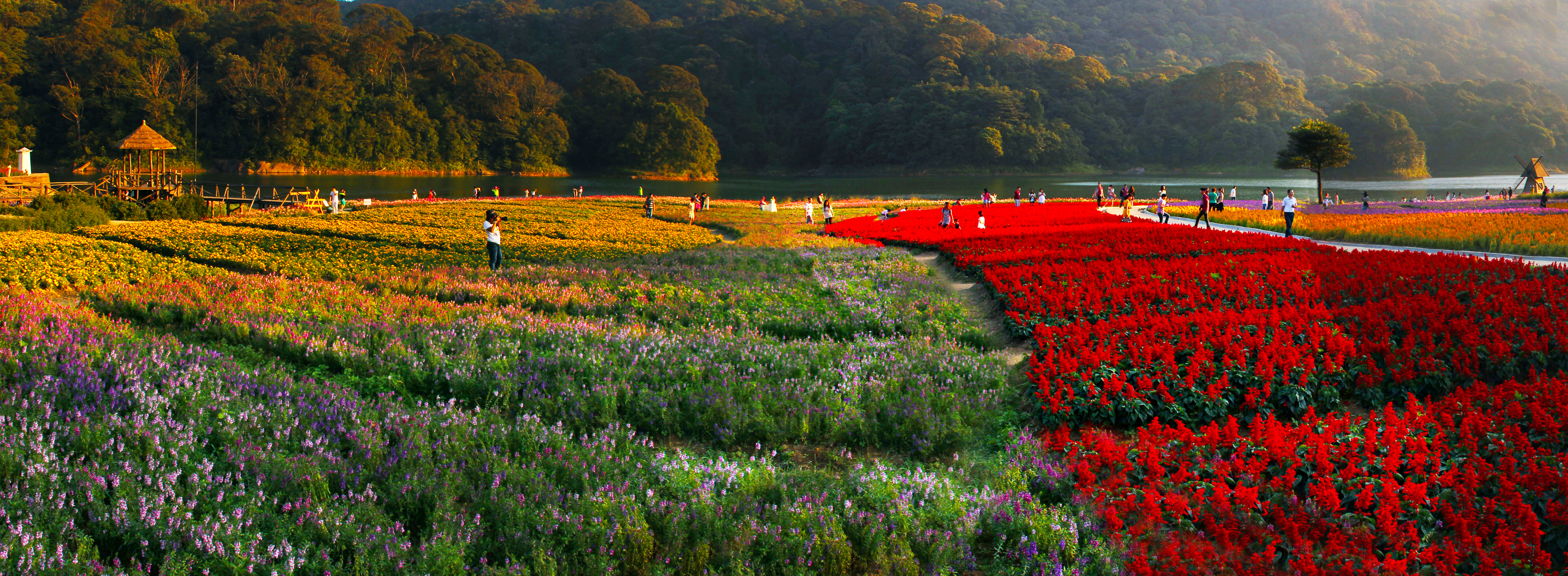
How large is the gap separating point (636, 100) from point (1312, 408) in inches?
5300

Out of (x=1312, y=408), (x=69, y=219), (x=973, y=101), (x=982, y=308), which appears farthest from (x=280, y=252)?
(x=973, y=101)

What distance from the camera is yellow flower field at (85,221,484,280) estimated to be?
16781mm

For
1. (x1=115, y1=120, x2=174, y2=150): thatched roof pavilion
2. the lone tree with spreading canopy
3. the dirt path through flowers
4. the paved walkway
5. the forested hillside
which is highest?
the forested hillside

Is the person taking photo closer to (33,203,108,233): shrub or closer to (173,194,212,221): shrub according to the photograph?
(33,203,108,233): shrub

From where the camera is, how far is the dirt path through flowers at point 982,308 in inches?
429

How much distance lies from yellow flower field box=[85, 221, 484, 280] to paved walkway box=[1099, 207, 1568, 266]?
2028cm

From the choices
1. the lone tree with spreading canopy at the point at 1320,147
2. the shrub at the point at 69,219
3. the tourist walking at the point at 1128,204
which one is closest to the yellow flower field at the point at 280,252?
the shrub at the point at 69,219

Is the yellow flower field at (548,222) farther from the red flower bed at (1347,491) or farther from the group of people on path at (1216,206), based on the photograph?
the red flower bed at (1347,491)

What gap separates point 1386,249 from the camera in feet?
72.0

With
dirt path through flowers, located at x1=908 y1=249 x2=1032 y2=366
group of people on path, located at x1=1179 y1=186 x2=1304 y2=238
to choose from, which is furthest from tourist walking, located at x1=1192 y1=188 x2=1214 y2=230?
dirt path through flowers, located at x1=908 y1=249 x2=1032 y2=366

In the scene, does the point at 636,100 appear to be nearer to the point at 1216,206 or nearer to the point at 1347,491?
the point at 1216,206

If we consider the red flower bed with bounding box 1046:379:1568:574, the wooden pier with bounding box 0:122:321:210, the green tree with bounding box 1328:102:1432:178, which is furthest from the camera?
the green tree with bounding box 1328:102:1432:178

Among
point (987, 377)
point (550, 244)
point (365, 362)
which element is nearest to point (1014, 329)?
point (987, 377)

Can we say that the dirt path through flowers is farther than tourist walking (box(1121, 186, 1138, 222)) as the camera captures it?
No
